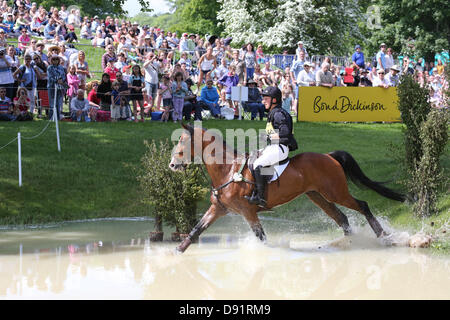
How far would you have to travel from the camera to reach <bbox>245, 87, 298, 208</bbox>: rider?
10109mm

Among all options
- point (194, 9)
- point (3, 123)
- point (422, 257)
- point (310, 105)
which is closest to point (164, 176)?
point (422, 257)

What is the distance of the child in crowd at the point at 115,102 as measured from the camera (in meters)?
19.0

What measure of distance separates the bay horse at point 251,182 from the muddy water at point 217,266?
0.56 meters

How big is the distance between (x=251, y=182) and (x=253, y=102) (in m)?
11.7

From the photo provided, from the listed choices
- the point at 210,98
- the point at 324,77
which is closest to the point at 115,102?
the point at 210,98

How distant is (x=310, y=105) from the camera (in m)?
21.9

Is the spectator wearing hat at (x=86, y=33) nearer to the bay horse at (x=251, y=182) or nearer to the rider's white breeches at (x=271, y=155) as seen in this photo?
the bay horse at (x=251, y=182)

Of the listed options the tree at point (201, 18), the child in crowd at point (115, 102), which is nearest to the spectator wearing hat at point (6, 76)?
the child in crowd at point (115, 102)

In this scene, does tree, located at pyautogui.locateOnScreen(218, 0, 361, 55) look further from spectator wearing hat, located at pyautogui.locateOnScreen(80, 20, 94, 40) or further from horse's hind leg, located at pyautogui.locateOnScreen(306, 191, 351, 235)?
horse's hind leg, located at pyautogui.locateOnScreen(306, 191, 351, 235)

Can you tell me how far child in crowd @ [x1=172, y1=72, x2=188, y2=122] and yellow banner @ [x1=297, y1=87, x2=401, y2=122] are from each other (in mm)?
4226

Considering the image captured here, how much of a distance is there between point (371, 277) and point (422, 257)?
1486mm

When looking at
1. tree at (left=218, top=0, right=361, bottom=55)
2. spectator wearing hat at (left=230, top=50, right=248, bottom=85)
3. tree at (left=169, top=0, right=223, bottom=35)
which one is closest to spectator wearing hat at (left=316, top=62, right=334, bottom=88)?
spectator wearing hat at (left=230, top=50, right=248, bottom=85)

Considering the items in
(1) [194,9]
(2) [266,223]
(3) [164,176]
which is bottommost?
(2) [266,223]
